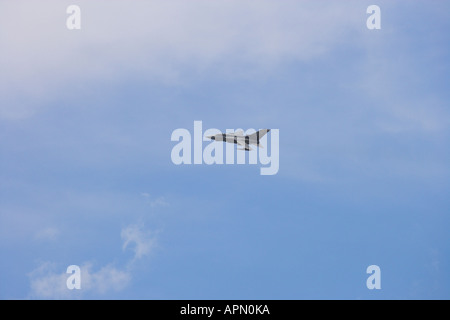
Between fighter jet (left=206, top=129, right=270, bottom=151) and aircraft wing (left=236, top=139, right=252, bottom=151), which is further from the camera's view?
fighter jet (left=206, top=129, right=270, bottom=151)

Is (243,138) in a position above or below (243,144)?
above

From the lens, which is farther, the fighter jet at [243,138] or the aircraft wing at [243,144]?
the fighter jet at [243,138]
